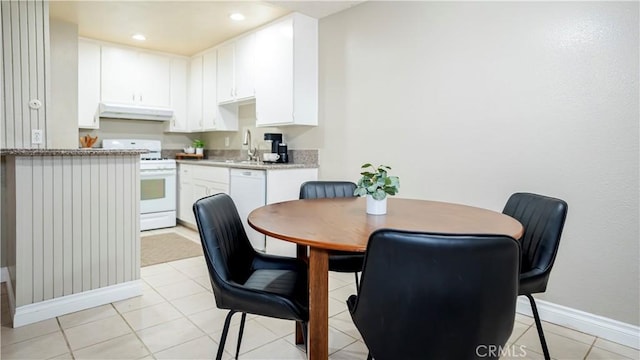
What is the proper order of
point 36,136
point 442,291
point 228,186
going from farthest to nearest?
1. point 228,186
2. point 36,136
3. point 442,291

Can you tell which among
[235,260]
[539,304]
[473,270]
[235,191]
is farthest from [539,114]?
[235,191]

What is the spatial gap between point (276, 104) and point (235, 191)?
0.99 m

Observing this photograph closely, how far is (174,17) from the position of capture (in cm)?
380

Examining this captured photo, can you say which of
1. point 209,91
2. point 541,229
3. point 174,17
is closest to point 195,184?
point 209,91

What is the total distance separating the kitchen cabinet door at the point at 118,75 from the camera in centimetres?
464

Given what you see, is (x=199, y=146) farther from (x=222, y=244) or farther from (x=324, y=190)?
(x=222, y=244)

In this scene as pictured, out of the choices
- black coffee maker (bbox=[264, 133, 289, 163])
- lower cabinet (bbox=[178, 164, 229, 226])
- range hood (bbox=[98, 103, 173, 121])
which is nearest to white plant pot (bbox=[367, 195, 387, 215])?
black coffee maker (bbox=[264, 133, 289, 163])

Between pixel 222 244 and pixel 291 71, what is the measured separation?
2.45m

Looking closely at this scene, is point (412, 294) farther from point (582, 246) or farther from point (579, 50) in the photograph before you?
point (579, 50)

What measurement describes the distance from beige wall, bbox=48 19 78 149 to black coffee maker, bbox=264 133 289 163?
84.0 inches

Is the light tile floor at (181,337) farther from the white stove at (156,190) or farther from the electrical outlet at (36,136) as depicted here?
the white stove at (156,190)

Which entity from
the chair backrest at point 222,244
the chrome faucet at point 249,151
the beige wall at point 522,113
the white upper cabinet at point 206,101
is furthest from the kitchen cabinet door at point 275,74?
the chair backrest at point 222,244

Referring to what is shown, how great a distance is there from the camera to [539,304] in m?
2.36

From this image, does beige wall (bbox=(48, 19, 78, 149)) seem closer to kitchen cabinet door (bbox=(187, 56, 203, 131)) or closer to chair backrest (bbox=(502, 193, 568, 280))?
kitchen cabinet door (bbox=(187, 56, 203, 131))
